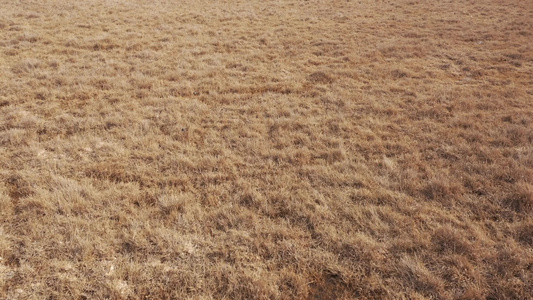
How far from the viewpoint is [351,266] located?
4.59 metres

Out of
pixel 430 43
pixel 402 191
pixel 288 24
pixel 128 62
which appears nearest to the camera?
pixel 402 191

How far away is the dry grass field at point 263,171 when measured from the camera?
445cm

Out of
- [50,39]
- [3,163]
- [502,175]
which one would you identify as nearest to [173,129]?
[3,163]

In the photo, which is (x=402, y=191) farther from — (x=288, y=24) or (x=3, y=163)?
(x=288, y=24)

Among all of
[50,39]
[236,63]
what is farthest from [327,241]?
[50,39]

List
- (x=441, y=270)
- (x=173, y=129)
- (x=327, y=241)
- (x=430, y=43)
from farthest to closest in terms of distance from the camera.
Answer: (x=430, y=43) → (x=173, y=129) → (x=327, y=241) → (x=441, y=270)

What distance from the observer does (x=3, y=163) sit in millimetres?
6484

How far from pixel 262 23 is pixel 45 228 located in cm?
1557

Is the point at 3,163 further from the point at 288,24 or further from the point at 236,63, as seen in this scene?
the point at 288,24

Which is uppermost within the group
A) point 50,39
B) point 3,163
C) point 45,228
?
point 50,39

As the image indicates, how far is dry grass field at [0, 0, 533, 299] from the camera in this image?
14.6ft

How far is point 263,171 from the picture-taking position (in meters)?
6.52

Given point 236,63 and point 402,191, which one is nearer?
point 402,191

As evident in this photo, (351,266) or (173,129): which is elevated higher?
(173,129)
